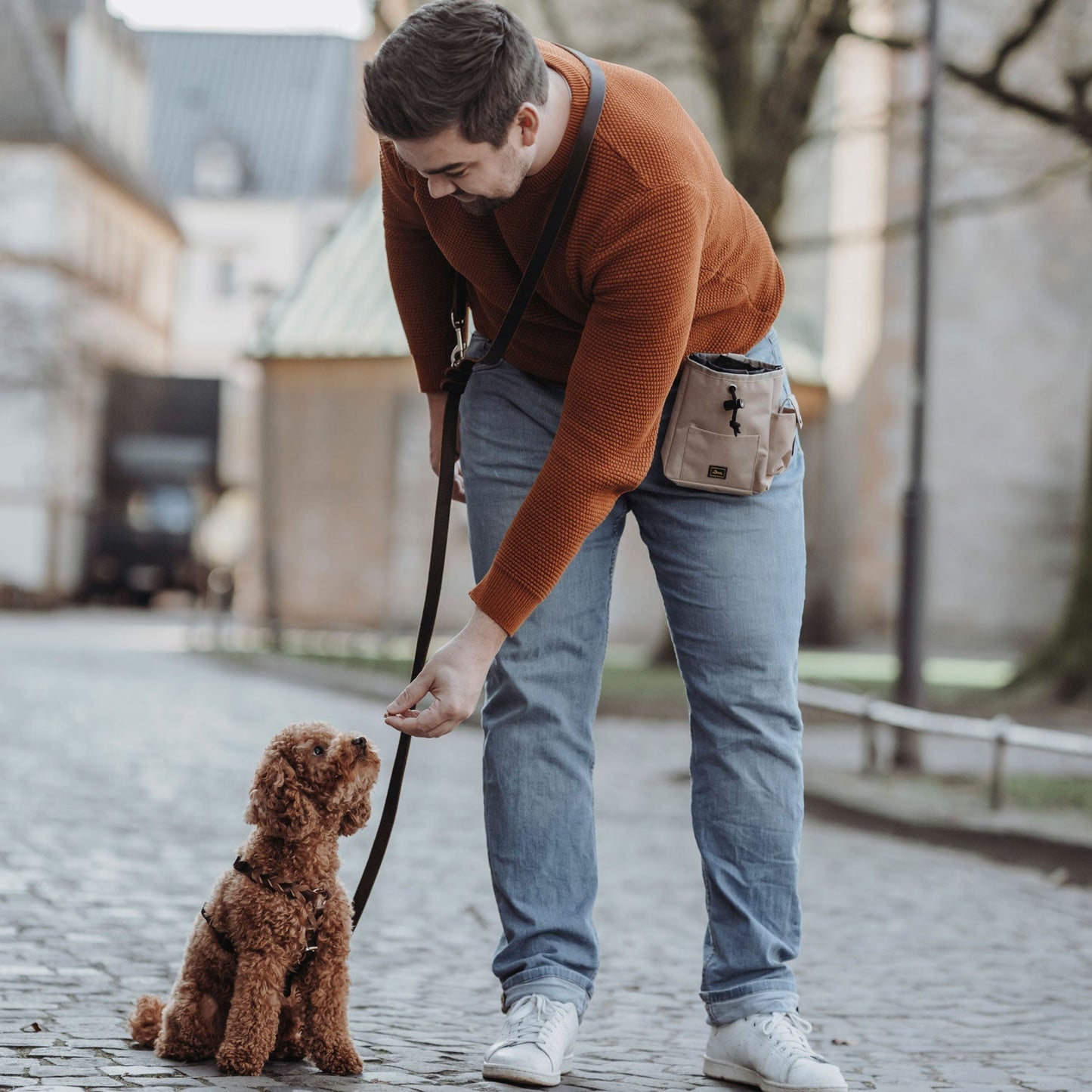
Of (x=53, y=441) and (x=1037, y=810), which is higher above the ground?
(x=53, y=441)

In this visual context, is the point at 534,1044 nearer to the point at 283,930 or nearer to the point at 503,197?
the point at 283,930

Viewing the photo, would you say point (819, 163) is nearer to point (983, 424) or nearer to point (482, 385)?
point (983, 424)

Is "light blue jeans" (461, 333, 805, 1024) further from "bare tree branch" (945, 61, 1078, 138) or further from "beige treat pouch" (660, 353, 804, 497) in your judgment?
"bare tree branch" (945, 61, 1078, 138)

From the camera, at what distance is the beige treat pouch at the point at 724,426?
11.1 ft

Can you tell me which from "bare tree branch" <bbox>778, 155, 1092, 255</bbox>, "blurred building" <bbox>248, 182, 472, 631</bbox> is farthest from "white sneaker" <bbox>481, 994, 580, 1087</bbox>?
"blurred building" <bbox>248, 182, 472, 631</bbox>

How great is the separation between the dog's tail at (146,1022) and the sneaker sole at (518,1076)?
2.22 feet

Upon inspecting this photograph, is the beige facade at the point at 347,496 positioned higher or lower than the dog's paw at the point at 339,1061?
higher

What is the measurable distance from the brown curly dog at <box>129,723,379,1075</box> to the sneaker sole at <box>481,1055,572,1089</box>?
0.84 feet

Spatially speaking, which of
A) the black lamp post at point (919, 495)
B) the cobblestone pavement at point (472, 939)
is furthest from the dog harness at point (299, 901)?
the black lamp post at point (919, 495)

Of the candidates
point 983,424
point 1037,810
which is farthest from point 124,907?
point 983,424

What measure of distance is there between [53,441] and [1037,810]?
35.6 m

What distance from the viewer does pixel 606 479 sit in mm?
3172

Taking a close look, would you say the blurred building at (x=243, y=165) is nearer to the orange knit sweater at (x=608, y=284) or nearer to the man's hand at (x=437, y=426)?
the man's hand at (x=437, y=426)

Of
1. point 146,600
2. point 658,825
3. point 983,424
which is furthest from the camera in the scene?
point 146,600
